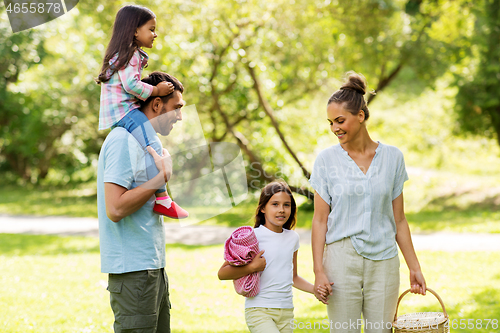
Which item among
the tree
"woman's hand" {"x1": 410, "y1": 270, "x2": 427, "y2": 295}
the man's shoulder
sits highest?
the tree

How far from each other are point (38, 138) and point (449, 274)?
660 inches

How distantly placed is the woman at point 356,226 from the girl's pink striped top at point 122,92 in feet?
3.40

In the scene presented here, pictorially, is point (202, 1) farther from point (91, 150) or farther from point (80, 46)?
point (91, 150)

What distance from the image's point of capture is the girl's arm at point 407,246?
259 centimetres

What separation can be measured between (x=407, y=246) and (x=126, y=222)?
60.2 inches

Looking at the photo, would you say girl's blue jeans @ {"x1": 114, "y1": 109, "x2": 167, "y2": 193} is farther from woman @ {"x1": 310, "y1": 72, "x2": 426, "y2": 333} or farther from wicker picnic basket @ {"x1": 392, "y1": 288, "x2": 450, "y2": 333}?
wicker picnic basket @ {"x1": 392, "y1": 288, "x2": 450, "y2": 333}

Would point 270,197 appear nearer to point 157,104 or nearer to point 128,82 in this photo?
point 157,104

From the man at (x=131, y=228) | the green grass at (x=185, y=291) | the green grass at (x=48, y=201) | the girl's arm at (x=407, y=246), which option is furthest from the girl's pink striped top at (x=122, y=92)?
the green grass at (x=48, y=201)

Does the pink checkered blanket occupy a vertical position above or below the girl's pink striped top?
below

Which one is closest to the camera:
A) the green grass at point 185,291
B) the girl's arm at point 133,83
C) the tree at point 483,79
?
the girl's arm at point 133,83

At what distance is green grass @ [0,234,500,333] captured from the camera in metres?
4.98

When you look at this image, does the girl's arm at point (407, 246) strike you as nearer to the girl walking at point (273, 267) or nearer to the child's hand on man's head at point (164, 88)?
the girl walking at point (273, 267)

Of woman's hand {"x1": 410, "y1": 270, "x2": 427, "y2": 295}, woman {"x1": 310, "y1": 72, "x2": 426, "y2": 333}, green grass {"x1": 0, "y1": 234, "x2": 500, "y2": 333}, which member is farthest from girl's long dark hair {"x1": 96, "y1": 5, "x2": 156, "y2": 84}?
green grass {"x1": 0, "y1": 234, "x2": 500, "y2": 333}

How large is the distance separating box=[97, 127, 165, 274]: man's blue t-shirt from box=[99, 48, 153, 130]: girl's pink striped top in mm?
135
